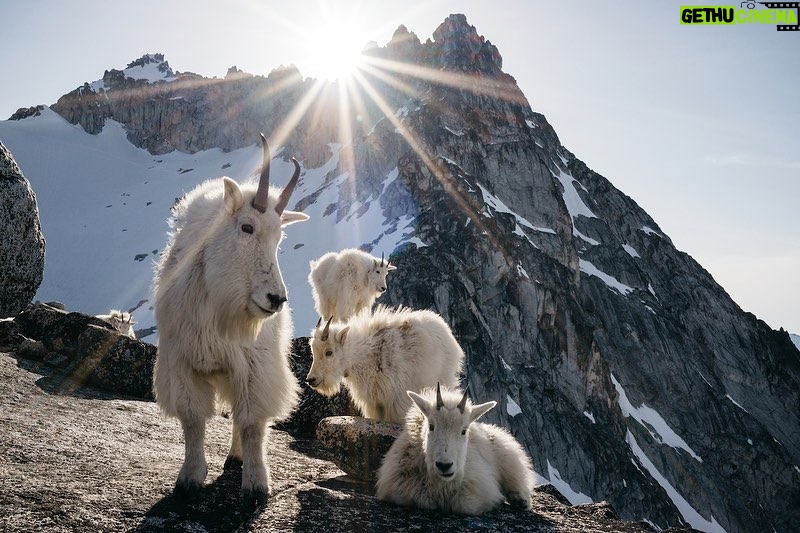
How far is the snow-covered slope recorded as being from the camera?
78.7 m

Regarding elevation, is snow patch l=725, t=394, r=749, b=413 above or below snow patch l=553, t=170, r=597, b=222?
below

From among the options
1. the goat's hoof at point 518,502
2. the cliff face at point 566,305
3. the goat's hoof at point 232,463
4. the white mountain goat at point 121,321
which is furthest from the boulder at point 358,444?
the cliff face at point 566,305

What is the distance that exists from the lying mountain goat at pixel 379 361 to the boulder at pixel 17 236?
509cm

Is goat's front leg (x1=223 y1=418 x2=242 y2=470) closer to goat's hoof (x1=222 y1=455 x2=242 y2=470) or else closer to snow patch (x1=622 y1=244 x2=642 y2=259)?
goat's hoof (x1=222 y1=455 x2=242 y2=470)

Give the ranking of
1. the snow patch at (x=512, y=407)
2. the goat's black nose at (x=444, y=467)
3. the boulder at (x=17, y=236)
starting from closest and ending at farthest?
the goat's black nose at (x=444, y=467) < the boulder at (x=17, y=236) < the snow patch at (x=512, y=407)

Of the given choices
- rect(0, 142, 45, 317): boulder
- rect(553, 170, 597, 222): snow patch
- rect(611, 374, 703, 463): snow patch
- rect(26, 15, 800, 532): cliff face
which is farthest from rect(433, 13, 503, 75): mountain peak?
rect(0, 142, 45, 317): boulder

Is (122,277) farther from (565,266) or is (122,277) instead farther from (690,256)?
(690,256)

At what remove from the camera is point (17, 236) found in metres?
9.25

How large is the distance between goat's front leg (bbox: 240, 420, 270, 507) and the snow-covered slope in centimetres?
5020

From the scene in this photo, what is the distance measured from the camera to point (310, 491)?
4.76 m

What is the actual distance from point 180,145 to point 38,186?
1578 inches

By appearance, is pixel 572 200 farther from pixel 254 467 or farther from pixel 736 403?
pixel 254 467

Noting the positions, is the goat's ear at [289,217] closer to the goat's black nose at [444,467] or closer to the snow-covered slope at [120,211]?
the goat's black nose at [444,467]

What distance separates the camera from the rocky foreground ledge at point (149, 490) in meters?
3.65
